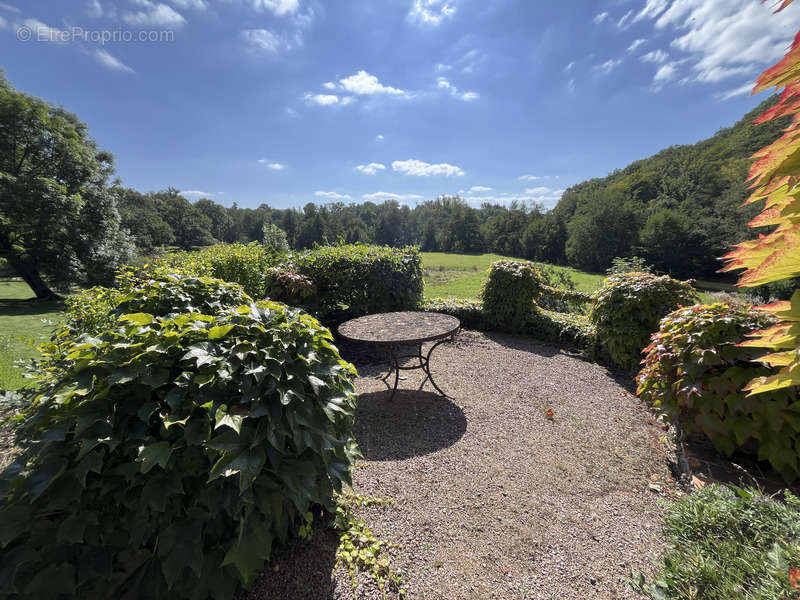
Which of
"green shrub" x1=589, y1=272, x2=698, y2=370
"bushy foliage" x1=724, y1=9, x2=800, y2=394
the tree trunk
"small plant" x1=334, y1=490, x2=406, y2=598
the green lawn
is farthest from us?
the tree trunk

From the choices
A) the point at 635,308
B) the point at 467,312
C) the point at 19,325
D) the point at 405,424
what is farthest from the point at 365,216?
the point at 405,424

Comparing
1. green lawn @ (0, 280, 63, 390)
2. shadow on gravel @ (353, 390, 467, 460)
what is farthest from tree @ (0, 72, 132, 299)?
shadow on gravel @ (353, 390, 467, 460)

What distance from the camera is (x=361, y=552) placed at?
216cm

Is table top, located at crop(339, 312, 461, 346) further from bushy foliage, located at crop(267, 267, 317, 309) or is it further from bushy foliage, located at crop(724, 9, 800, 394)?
bushy foliage, located at crop(724, 9, 800, 394)

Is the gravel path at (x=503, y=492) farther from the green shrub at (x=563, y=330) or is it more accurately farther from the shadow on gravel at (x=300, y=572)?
the green shrub at (x=563, y=330)

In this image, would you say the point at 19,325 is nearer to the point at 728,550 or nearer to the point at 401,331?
the point at 401,331

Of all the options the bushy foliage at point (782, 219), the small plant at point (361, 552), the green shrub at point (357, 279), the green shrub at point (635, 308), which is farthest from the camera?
the green shrub at point (357, 279)

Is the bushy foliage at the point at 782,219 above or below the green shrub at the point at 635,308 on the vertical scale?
above

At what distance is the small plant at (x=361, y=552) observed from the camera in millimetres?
2051

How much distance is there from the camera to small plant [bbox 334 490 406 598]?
6.73 ft

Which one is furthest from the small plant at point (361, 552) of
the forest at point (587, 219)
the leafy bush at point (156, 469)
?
the forest at point (587, 219)

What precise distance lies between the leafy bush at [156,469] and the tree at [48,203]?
16.2 metres

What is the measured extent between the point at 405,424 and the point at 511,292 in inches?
161

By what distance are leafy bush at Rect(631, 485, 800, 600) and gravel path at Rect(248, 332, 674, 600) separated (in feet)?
1.20
